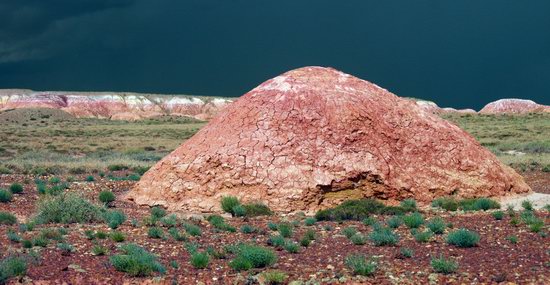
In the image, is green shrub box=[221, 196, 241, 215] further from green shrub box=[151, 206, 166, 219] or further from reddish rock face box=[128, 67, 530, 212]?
green shrub box=[151, 206, 166, 219]

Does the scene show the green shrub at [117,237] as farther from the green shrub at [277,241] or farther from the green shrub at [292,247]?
the green shrub at [292,247]

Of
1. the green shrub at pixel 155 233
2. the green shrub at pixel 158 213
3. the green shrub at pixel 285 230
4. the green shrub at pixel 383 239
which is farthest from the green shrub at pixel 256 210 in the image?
the green shrub at pixel 383 239

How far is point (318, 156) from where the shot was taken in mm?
17922

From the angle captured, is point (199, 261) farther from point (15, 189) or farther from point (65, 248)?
point (15, 189)

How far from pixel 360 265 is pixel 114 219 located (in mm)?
6838

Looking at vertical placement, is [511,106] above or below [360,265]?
above

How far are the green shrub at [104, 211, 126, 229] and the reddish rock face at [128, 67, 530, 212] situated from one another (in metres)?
2.72

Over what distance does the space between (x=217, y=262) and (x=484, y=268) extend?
14.9ft

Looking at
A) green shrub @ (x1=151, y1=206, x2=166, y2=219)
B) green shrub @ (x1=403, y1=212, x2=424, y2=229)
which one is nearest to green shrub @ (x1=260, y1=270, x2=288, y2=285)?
green shrub @ (x1=403, y1=212, x2=424, y2=229)

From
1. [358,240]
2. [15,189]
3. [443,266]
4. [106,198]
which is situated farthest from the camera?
[15,189]

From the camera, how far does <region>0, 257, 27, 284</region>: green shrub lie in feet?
31.6

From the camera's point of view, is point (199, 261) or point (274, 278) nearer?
point (274, 278)

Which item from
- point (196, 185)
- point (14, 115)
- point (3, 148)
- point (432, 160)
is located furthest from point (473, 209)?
point (14, 115)

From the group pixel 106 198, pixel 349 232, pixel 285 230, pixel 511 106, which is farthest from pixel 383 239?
pixel 511 106
